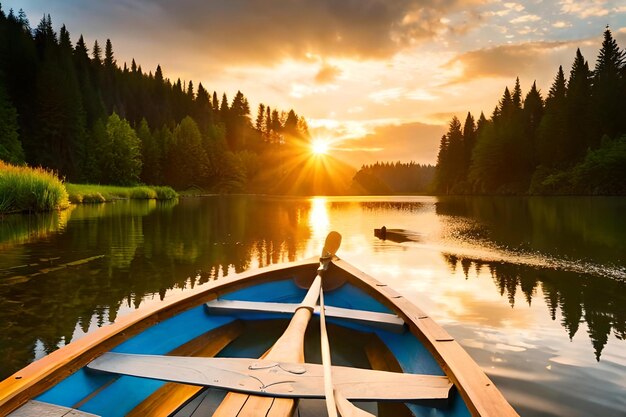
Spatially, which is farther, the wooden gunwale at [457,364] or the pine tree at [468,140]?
the pine tree at [468,140]

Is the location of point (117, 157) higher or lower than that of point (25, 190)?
higher

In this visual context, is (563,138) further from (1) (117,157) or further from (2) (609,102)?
(1) (117,157)

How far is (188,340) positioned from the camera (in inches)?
157

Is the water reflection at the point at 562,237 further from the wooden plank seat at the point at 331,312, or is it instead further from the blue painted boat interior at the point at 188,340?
the wooden plank seat at the point at 331,312

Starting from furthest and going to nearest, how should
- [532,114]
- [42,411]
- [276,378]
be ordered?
[532,114] → [276,378] → [42,411]

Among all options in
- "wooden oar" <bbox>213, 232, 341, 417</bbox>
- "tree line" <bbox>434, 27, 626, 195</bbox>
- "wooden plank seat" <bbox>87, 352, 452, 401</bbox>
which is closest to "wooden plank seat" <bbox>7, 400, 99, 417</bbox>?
"wooden plank seat" <bbox>87, 352, 452, 401</bbox>

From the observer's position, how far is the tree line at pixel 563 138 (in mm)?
56688

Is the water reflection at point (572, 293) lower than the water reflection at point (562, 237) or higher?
lower

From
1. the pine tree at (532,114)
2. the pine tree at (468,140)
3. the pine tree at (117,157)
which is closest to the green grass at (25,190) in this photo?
the pine tree at (117,157)

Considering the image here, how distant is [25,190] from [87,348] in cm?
2077

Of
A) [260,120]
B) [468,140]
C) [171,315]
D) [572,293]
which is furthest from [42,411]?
[260,120]

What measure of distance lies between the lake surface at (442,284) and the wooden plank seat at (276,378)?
5.97ft

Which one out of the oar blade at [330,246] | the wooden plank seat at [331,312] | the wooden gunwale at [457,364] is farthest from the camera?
the oar blade at [330,246]

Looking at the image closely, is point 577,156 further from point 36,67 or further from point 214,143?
point 36,67
